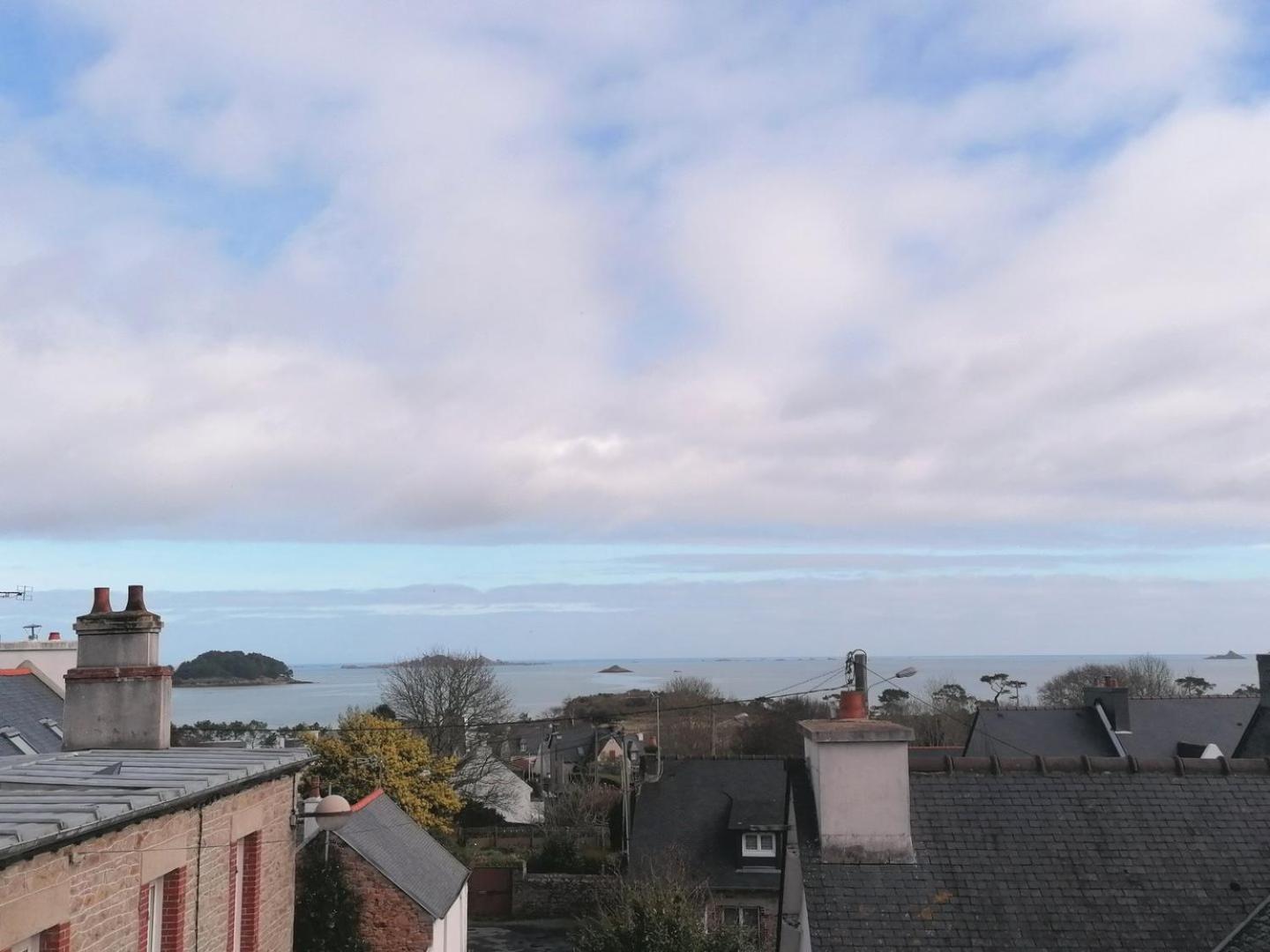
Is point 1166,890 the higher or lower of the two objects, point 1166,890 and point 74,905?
the lower

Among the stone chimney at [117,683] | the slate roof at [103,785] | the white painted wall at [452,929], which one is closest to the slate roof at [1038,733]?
the white painted wall at [452,929]

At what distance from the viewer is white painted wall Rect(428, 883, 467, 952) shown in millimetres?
20531

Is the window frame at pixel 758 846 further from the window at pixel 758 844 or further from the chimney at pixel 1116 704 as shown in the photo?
the chimney at pixel 1116 704

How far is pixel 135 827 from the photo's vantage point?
8.95 meters

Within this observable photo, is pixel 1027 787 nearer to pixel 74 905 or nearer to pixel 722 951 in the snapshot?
pixel 722 951

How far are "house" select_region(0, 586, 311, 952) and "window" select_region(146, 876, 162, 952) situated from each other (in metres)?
0.02

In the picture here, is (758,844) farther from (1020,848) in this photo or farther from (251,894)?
(251,894)

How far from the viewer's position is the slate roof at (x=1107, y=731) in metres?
38.3

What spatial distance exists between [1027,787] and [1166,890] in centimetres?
179

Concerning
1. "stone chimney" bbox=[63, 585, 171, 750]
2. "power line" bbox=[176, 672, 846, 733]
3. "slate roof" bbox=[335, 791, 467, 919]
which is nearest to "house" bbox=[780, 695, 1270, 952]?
"stone chimney" bbox=[63, 585, 171, 750]

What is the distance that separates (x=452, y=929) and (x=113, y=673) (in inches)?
542

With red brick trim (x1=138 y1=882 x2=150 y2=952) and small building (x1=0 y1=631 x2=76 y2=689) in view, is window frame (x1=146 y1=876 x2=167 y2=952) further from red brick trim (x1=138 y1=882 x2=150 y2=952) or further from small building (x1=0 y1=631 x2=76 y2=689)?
small building (x1=0 y1=631 x2=76 y2=689)

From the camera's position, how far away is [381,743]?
3844 centimetres

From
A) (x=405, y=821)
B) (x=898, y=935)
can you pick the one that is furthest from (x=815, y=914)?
(x=405, y=821)
